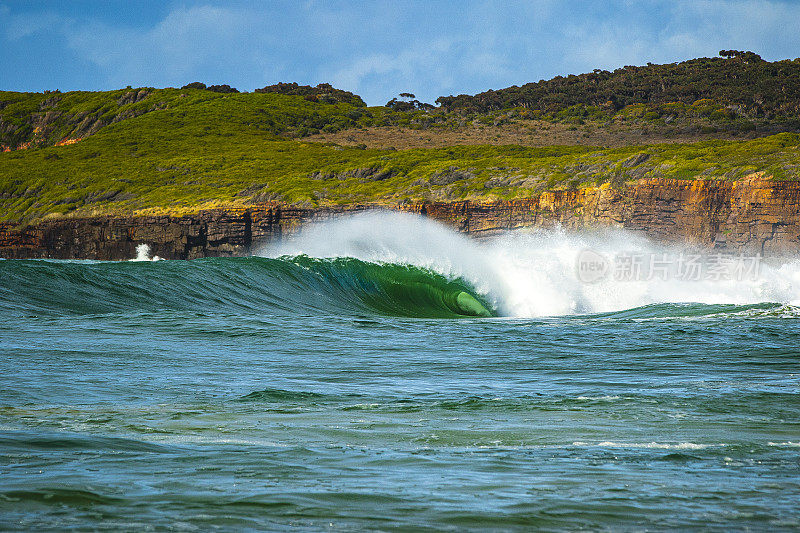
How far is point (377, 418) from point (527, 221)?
52.1 m

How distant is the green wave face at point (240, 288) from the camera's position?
17.1 m

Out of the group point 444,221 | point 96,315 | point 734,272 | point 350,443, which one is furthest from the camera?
point 444,221

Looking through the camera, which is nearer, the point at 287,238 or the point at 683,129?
the point at 287,238

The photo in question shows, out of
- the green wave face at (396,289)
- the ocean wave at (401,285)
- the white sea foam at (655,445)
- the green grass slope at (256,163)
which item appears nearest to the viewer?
the white sea foam at (655,445)

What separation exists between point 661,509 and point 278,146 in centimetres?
10463

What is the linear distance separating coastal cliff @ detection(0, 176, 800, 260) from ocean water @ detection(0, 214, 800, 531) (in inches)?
1345

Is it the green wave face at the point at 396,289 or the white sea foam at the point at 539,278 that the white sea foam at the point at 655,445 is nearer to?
the green wave face at the point at 396,289

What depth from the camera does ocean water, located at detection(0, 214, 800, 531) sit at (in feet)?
13.3

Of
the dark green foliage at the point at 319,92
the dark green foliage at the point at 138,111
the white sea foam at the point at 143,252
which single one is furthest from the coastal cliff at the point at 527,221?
the dark green foliage at the point at 319,92

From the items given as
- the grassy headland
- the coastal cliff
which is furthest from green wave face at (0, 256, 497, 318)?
the grassy headland

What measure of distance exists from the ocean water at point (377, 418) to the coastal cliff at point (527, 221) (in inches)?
1345

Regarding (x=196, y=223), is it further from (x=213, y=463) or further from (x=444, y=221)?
(x=213, y=463)

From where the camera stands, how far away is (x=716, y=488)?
180 inches

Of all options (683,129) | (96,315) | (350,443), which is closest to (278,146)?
(683,129)
